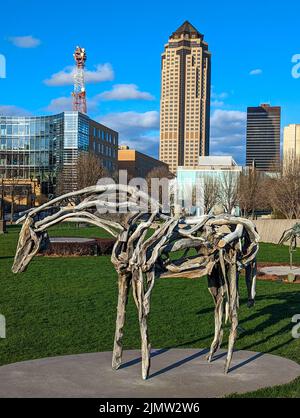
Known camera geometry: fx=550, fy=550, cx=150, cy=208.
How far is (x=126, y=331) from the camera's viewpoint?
11.7 m

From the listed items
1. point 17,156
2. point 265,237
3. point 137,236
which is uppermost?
point 17,156

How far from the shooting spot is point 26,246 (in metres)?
7.61

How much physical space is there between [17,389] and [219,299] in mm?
3284

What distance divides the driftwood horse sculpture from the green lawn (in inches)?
72.2

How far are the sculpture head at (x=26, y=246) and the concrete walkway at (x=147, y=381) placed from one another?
63.2 inches

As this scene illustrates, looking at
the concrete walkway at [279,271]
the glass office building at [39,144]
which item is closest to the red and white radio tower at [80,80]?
the glass office building at [39,144]

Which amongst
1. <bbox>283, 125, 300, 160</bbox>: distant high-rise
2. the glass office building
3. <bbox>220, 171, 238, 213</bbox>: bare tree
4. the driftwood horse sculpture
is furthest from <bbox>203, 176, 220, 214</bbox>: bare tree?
the driftwood horse sculpture

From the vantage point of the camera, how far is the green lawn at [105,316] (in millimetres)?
10516

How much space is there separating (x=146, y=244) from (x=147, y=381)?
1901 mm

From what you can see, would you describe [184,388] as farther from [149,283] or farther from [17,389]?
[17,389]

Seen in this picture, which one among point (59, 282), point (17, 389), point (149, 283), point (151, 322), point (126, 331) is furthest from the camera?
point (59, 282)

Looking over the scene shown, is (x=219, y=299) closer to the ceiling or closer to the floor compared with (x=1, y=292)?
closer to the ceiling

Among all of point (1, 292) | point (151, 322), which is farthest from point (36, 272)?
point (151, 322)

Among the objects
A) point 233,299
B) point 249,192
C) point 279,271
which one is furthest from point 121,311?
point 249,192
